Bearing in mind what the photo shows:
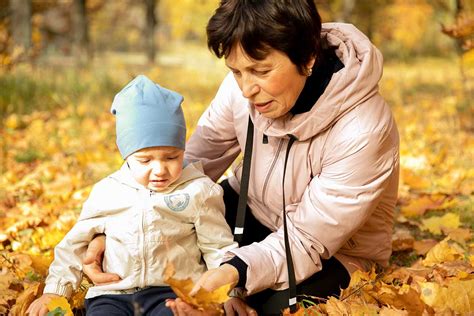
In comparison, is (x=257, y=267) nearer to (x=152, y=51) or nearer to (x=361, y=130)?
(x=361, y=130)

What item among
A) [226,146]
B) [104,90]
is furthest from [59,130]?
[226,146]

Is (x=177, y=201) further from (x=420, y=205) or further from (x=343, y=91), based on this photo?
(x=420, y=205)

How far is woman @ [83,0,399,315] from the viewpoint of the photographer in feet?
7.70

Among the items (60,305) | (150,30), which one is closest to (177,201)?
(60,305)

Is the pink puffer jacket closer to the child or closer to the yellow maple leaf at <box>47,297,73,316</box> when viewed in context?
the child

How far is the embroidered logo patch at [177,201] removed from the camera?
2469 millimetres

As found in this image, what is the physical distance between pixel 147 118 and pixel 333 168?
0.76 metres

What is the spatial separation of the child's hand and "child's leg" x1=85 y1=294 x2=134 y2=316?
0.15 metres

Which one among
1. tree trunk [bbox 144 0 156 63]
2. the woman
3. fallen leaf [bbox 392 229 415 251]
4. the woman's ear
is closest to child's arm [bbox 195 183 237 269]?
the woman

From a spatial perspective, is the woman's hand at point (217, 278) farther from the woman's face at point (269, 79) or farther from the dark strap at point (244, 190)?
the woman's face at point (269, 79)

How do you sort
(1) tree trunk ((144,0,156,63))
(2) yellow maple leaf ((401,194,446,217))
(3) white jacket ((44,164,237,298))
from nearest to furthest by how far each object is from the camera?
(3) white jacket ((44,164,237,298)) < (2) yellow maple leaf ((401,194,446,217)) < (1) tree trunk ((144,0,156,63))

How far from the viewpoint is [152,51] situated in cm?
1941

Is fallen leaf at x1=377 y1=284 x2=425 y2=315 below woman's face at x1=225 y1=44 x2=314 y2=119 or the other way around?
below

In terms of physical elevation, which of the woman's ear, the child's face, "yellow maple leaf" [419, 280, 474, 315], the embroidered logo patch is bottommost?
"yellow maple leaf" [419, 280, 474, 315]
